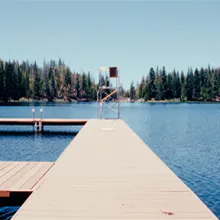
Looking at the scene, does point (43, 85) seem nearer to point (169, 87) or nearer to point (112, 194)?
point (169, 87)

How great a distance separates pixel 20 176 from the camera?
7832 mm

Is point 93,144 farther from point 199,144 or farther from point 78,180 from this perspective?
point 199,144

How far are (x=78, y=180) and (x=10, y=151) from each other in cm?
1182

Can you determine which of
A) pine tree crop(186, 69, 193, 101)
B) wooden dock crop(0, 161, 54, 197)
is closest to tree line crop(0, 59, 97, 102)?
pine tree crop(186, 69, 193, 101)

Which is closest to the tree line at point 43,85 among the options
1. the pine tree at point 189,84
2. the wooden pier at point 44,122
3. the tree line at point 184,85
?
the tree line at point 184,85

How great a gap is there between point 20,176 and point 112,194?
3973 mm

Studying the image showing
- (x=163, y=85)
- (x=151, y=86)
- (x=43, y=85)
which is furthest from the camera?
(x=43, y=85)

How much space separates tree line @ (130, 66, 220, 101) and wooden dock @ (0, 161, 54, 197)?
104835mm

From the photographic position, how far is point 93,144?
35.1 feet

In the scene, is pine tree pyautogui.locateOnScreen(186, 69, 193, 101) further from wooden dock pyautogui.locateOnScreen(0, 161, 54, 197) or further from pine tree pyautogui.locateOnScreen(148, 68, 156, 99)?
wooden dock pyautogui.locateOnScreen(0, 161, 54, 197)

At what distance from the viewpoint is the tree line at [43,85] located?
9675 cm

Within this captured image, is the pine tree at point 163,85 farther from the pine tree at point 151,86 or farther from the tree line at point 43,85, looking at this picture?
the tree line at point 43,85

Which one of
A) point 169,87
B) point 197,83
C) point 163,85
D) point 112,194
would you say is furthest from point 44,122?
Answer: point 197,83

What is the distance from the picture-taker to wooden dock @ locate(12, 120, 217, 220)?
3.89m
